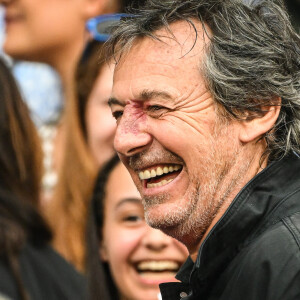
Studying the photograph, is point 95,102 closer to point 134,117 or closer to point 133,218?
point 133,218

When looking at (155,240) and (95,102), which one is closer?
(155,240)

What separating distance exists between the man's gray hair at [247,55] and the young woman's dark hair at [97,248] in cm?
169

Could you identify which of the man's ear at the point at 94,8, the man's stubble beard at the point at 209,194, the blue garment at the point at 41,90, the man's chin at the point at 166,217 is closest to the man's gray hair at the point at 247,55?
the man's stubble beard at the point at 209,194

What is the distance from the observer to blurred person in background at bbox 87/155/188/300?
4160mm

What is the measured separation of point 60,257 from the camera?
14.7 feet

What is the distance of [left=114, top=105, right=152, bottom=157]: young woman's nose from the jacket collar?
42 centimetres

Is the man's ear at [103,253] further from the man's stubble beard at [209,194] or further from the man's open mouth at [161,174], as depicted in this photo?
the man's stubble beard at [209,194]

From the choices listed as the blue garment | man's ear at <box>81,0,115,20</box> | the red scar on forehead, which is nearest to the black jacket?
the red scar on forehead

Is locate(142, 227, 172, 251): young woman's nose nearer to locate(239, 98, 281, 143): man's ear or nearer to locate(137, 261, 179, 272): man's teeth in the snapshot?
locate(137, 261, 179, 272): man's teeth

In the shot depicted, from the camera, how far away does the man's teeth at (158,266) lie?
13.6ft

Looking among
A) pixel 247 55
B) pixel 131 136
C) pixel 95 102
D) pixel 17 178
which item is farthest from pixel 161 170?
pixel 95 102

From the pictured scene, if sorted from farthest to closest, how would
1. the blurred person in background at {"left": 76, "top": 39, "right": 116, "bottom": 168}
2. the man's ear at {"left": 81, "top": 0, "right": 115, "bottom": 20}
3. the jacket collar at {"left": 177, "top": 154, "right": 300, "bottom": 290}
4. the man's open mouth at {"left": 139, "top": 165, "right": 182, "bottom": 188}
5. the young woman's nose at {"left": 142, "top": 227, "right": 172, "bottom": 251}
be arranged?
the man's ear at {"left": 81, "top": 0, "right": 115, "bottom": 20} → the blurred person in background at {"left": 76, "top": 39, "right": 116, "bottom": 168} → the young woman's nose at {"left": 142, "top": 227, "right": 172, "bottom": 251} → the man's open mouth at {"left": 139, "top": 165, "right": 182, "bottom": 188} → the jacket collar at {"left": 177, "top": 154, "right": 300, "bottom": 290}

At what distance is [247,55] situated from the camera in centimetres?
278

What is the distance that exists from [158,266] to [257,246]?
5.94 ft
